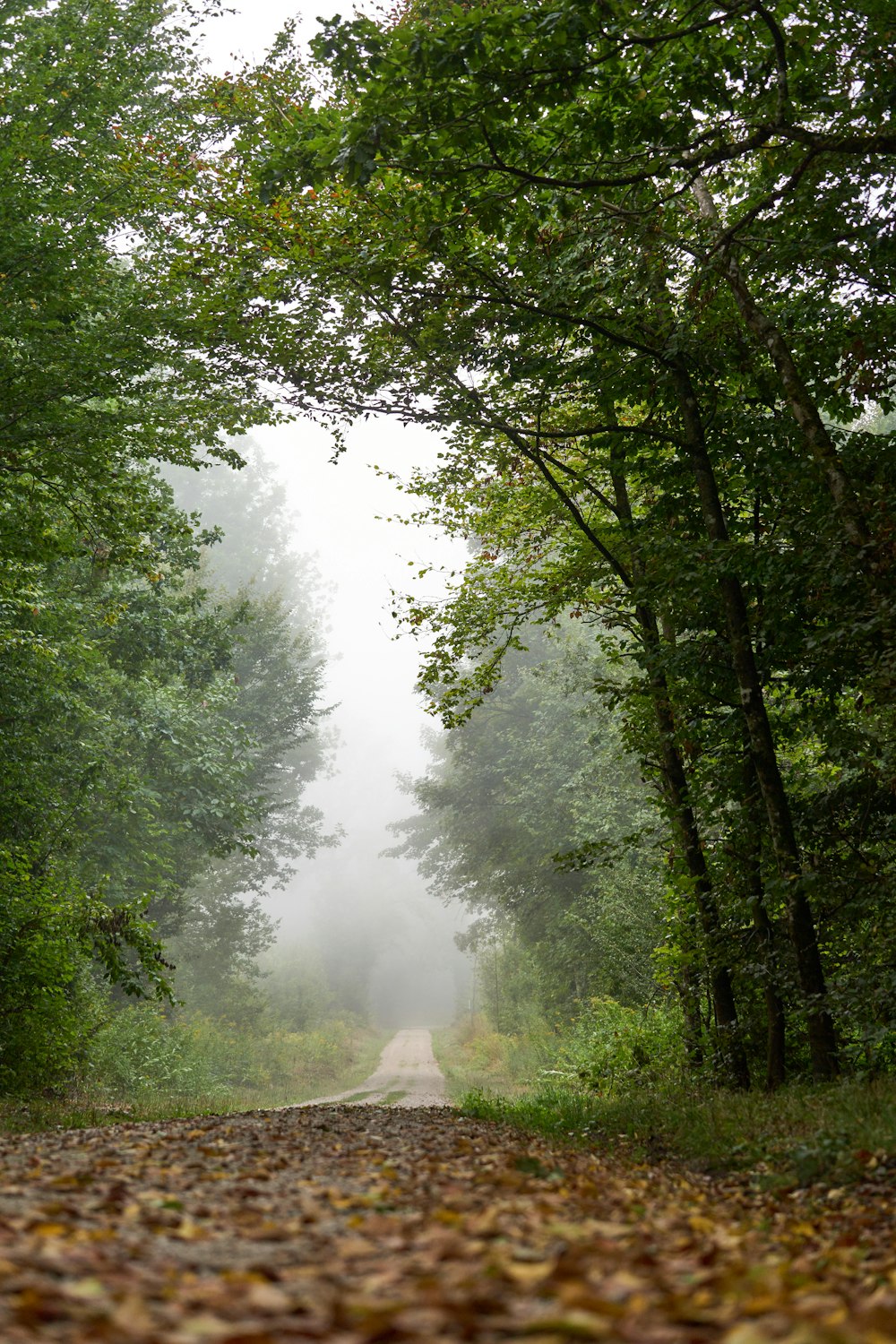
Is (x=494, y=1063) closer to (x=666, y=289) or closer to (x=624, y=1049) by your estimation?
(x=624, y=1049)

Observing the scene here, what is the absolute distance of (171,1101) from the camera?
15906mm

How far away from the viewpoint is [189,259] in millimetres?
10492

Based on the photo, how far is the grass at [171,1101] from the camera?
9.12 meters

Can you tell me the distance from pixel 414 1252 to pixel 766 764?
664 centimetres

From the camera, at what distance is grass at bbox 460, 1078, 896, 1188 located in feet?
16.5

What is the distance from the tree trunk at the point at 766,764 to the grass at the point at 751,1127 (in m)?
0.59

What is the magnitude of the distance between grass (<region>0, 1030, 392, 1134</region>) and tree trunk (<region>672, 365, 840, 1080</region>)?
6.27m

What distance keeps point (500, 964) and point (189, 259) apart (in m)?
30.0

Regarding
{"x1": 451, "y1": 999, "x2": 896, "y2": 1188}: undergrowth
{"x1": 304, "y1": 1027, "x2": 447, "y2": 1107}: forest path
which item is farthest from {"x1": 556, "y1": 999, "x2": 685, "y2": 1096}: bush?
{"x1": 304, "y1": 1027, "x2": 447, "y2": 1107}: forest path

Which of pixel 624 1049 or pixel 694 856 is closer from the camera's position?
pixel 694 856

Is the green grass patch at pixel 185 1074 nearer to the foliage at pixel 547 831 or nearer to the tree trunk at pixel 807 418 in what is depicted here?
the foliage at pixel 547 831

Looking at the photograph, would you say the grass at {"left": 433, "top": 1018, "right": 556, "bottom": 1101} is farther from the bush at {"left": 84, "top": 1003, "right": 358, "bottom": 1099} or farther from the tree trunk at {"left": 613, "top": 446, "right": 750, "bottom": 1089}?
the tree trunk at {"left": 613, "top": 446, "right": 750, "bottom": 1089}

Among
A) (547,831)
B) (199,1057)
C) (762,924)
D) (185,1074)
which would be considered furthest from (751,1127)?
(547,831)

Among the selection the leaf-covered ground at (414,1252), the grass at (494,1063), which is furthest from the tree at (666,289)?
the grass at (494,1063)
